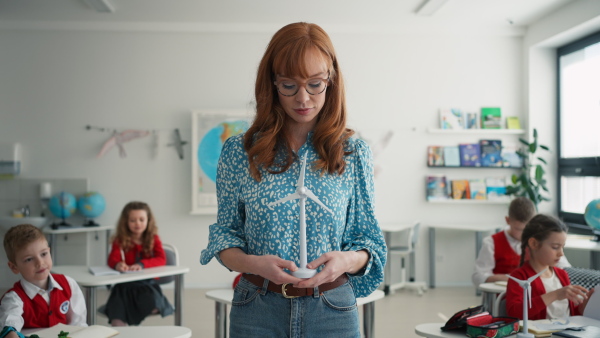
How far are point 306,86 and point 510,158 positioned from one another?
6.30 metres

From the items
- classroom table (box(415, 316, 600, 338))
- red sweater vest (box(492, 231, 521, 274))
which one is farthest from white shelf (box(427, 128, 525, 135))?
classroom table (box(415, 316, 600, 338))

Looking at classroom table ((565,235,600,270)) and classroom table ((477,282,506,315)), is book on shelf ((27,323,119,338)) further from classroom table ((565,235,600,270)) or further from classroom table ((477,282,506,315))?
classroom table ((565,235,600,270))

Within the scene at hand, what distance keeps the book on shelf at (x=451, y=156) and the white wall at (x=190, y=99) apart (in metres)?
0.11

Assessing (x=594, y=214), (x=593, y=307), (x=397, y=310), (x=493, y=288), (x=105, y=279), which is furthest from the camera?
(x=397, y=310)

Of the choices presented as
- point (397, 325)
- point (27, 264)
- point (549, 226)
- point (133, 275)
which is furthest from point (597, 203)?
point (27, 264)

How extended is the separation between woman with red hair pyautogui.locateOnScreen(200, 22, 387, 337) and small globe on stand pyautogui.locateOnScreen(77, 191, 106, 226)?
221 inches

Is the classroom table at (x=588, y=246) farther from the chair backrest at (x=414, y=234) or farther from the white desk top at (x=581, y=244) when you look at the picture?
the chair backrest at (x=414, y=234)

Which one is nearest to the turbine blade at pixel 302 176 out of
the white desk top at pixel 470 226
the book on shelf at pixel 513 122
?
the white desk top at pixel 470 226

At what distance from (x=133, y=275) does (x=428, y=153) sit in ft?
14.1

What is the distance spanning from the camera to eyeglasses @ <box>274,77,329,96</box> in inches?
51.3

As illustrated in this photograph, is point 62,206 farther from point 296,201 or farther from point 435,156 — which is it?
point 296,201

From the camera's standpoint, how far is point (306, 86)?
1.30m

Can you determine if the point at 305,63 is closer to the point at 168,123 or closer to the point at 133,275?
the point at 133,275

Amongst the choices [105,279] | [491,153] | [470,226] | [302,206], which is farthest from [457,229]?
[302,206]
